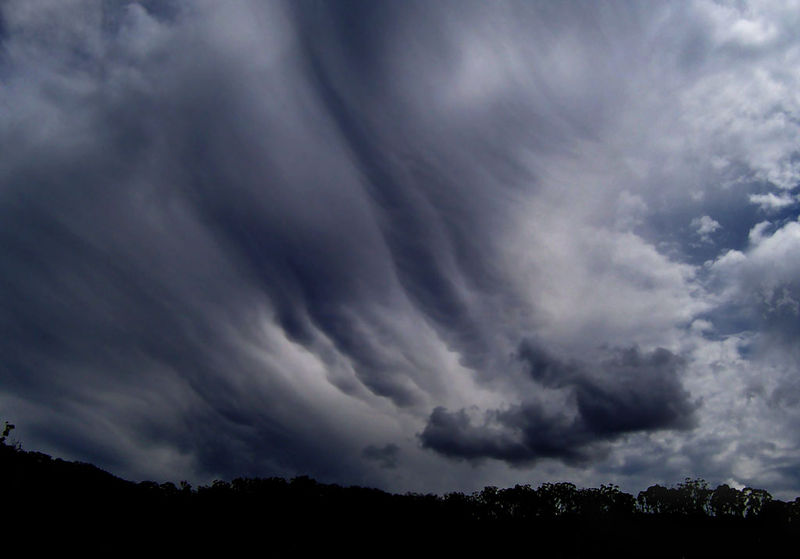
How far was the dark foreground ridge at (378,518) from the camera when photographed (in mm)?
86688

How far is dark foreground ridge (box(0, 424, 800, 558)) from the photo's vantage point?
86688 mm

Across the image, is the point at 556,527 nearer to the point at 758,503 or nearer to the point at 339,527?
the point at 758,503

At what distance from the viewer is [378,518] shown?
394 ft

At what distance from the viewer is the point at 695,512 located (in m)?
108

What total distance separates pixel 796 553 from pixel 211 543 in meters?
109

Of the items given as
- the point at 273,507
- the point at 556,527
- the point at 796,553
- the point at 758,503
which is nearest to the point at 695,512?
the point at 758,503

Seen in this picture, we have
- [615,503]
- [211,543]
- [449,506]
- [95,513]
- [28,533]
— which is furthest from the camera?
[449,506]

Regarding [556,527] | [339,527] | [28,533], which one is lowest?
Answer: [28,533]

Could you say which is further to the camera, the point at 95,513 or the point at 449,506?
the point at 449,506

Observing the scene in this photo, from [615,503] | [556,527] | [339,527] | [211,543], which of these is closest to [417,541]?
[339,527]

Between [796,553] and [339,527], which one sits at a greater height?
[796,553]

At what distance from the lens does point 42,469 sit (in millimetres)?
91938

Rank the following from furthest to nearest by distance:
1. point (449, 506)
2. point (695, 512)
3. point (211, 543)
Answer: point (449, 506) < point (695, 512) < point (211, 543)

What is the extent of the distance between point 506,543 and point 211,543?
62449 mm
